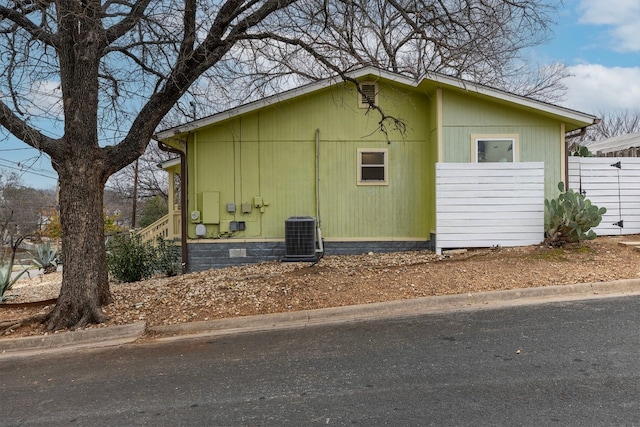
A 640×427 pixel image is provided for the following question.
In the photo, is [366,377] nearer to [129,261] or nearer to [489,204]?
[489,204]

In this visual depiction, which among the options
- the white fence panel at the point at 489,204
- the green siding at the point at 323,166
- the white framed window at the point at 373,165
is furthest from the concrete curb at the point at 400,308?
the white framed window at the point at 373,165

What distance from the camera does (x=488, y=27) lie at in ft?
24.6

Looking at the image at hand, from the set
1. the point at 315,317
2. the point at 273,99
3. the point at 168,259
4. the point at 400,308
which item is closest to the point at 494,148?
the point at 273,99

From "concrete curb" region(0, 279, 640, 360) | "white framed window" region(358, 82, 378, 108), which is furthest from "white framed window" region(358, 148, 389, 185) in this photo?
"concrete curb" region(0, 279, 640, 360)

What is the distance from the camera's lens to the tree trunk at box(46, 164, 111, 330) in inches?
234

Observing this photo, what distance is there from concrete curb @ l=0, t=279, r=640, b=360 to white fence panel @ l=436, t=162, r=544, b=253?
2955 mm

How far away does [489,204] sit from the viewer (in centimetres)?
945

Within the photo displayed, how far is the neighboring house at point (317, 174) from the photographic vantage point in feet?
33.0

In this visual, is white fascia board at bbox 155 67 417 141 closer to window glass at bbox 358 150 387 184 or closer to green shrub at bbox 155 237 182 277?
window glass at bbox 358 150 387 184

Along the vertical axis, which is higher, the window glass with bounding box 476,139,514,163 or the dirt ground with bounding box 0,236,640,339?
the window glass with bounding box 476,139,514,163

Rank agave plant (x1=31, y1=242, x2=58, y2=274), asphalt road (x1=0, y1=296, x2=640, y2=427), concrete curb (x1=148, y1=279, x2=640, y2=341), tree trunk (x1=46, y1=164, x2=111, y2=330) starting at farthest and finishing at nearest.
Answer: agave plant (x1=31, y1=242, x2=58, y2=274), tree trunk (x1=46, y1=164, x2=111, y2=330), concrete curb (x1=148, y1=279, x2=640, y2=341), asphalt road (x1=0, y1=296, x2=640, y2=427)

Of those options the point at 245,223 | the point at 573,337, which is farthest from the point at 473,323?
the point at 245,223

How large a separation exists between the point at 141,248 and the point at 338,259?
15.2ft

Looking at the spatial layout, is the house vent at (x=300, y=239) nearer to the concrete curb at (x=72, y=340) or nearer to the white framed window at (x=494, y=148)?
the white framed window at (x=494, y=148)
